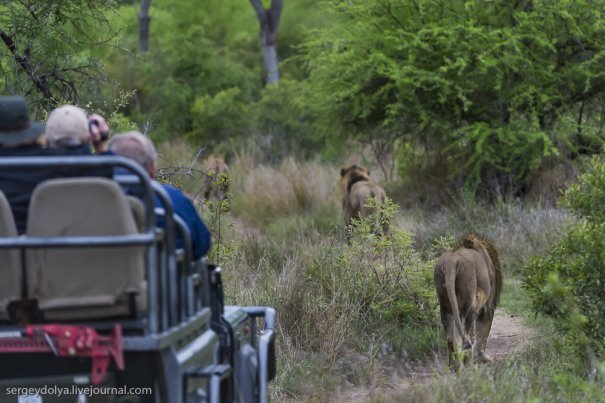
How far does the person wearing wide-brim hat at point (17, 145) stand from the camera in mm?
5316

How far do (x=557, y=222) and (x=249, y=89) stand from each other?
56.2 feet

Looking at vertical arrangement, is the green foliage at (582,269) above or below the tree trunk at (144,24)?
below

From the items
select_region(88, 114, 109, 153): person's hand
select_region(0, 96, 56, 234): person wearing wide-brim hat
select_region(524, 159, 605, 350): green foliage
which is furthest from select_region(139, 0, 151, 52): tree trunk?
select_region(0, 96, 56, 234): person wearing wide-brim hat

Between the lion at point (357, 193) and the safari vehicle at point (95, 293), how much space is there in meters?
8.23

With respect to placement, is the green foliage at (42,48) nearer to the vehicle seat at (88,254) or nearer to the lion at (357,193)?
the lion at (357,193)

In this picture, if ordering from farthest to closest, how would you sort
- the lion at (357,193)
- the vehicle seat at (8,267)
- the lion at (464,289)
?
the lion at (357,193)
the lion at (464,289)
the vehicle seat at (8,267)

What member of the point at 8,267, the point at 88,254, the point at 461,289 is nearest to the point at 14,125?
the point at 8,267

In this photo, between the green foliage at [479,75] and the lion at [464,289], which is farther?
the green foliage at [479,75]

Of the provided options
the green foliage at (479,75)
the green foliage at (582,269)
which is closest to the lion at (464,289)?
the green foliage at (582,269)

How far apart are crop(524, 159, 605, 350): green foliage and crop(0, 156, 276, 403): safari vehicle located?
3.12 meters

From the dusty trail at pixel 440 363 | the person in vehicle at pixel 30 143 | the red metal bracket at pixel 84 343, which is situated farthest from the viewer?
the dusty trail at pixel 440 363

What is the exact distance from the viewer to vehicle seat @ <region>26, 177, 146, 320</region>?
16.1 ft

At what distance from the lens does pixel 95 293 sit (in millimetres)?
4926

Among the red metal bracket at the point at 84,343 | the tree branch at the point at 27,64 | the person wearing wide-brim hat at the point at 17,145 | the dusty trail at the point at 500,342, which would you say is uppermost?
the tree branch at the point at 27,64
